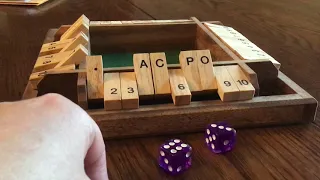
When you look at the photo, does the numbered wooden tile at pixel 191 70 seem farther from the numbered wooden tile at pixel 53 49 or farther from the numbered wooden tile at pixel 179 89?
the numbered wooden tile at pixel 53 49

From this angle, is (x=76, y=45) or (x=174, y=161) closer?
(x=174, y=161)

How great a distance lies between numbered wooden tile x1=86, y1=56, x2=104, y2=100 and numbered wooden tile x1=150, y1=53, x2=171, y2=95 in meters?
0.09

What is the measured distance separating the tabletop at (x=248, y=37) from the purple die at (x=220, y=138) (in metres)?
0.01

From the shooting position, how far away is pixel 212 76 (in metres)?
0.83

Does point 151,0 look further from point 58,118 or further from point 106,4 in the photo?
point 58,118

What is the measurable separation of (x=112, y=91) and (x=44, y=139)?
1.31 ft

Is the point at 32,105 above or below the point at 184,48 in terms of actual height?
above

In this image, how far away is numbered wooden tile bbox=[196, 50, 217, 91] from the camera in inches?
32.4

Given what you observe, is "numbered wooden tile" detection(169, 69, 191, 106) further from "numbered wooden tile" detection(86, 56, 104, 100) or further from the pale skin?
the pale skin

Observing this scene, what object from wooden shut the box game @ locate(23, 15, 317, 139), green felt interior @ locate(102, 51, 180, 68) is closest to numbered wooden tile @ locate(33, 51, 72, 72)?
wooden shut the box game @ locate(23, 15, 317, 139)

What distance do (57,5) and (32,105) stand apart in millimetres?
1388

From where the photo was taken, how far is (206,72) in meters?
0.83

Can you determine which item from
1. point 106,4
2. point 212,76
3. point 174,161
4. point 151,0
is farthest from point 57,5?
point 174,161

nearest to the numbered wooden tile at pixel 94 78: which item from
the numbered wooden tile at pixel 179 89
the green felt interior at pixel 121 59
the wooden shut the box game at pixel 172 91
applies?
the wooden shut the box game at pixel 172 91
